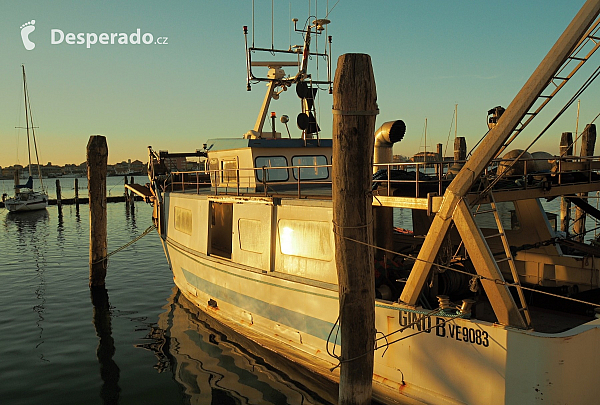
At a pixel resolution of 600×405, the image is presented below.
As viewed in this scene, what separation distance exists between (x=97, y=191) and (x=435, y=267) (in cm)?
1333

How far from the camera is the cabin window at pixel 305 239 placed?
9234mm

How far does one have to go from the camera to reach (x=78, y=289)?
18266mm

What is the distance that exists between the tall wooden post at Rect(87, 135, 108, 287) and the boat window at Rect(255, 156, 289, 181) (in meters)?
6.74

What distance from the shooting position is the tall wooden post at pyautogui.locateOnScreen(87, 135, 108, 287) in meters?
16.7

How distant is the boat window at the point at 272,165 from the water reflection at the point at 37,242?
7407 millimetres

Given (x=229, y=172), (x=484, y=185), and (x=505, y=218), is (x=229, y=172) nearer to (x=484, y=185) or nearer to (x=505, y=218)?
(x=505, y=218)

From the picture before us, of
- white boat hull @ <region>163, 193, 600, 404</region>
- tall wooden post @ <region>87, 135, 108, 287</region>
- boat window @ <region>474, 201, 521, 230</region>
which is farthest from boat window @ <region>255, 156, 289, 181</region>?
tall wooden post @ <region>87, 135, 108, 287</region>

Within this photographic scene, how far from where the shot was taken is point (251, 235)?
11.1 metres

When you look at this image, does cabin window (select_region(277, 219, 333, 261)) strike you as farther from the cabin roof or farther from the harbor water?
the cabin roof

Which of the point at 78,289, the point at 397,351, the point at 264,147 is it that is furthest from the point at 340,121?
the point at 78,289

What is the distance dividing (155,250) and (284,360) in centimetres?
1842

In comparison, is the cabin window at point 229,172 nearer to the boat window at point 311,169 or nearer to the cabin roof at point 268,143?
the cabin roof at point 268,143

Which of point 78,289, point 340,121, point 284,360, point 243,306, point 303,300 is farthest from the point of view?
point 78,289

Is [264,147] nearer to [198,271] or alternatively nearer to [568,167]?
[198,271]
